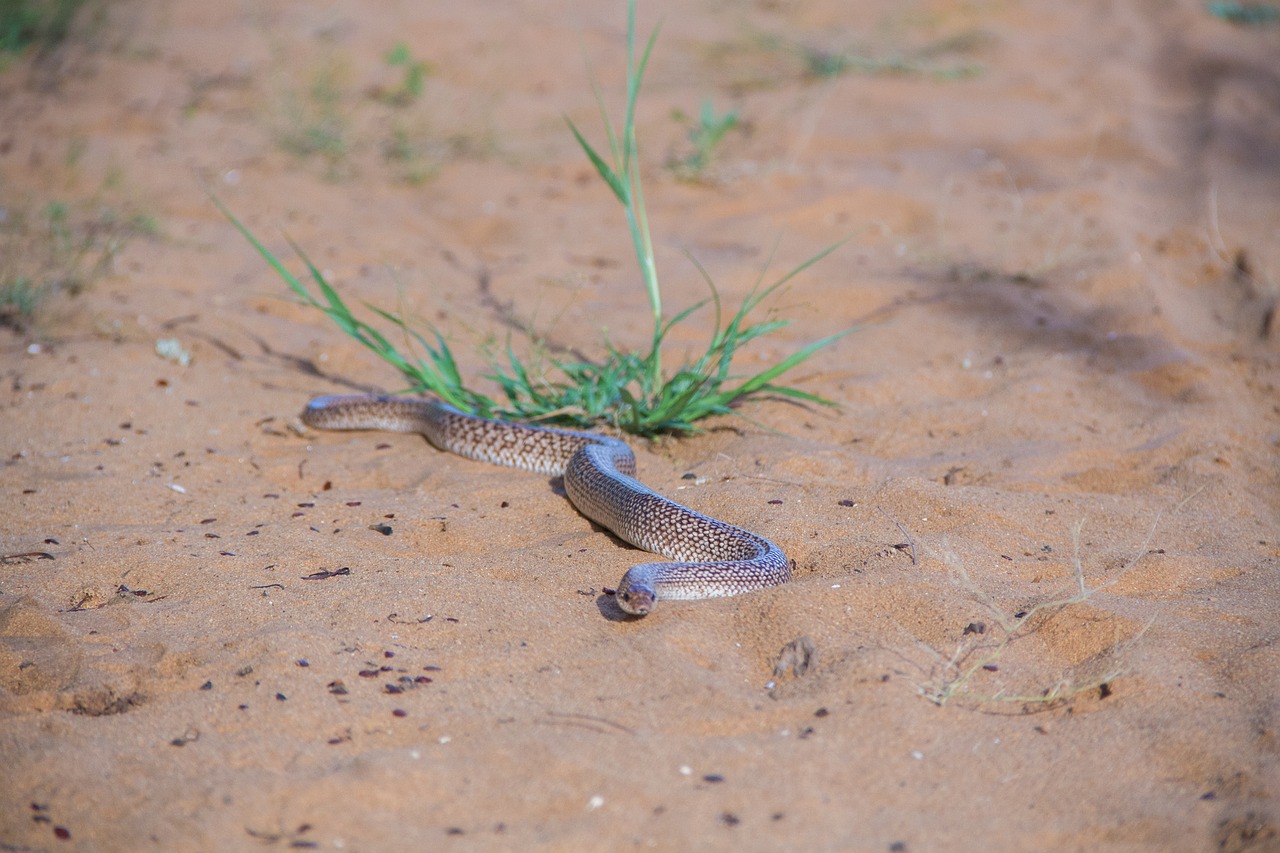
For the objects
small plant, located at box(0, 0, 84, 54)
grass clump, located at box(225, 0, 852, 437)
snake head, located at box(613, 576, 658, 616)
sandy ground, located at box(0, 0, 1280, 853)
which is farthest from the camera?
small plant, located at box(0, 0, 84, 54)

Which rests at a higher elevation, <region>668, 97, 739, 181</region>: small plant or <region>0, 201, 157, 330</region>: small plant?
<region>668, 97, 739, 181</region>: small plant

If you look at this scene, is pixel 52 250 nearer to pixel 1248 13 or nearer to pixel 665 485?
pixel 665 485

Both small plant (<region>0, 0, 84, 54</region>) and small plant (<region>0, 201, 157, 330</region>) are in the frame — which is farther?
small plant (<region>0, 0, 84, 54</region>)

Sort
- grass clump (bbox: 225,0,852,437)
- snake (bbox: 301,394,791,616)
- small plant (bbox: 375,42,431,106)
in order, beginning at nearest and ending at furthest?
snake (bbox: 301,394,791,616), grass clump (bbox: 225,0,852,437), small plant (bbox: 375,42,431,106)

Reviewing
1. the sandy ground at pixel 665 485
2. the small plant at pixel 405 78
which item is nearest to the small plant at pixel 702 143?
the sandy ground at pixel 665 485

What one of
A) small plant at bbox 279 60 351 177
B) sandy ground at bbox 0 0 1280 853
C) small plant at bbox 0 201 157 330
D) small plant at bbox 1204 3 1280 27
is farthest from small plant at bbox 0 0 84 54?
small plant at bbox 1204 3 1280 27

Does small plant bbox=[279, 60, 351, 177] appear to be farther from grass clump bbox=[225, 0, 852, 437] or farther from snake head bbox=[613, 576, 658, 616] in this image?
snake head bbox=[613, 576, 658, 616]

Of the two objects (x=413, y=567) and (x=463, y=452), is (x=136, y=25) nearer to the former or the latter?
(x=463, y=452)
